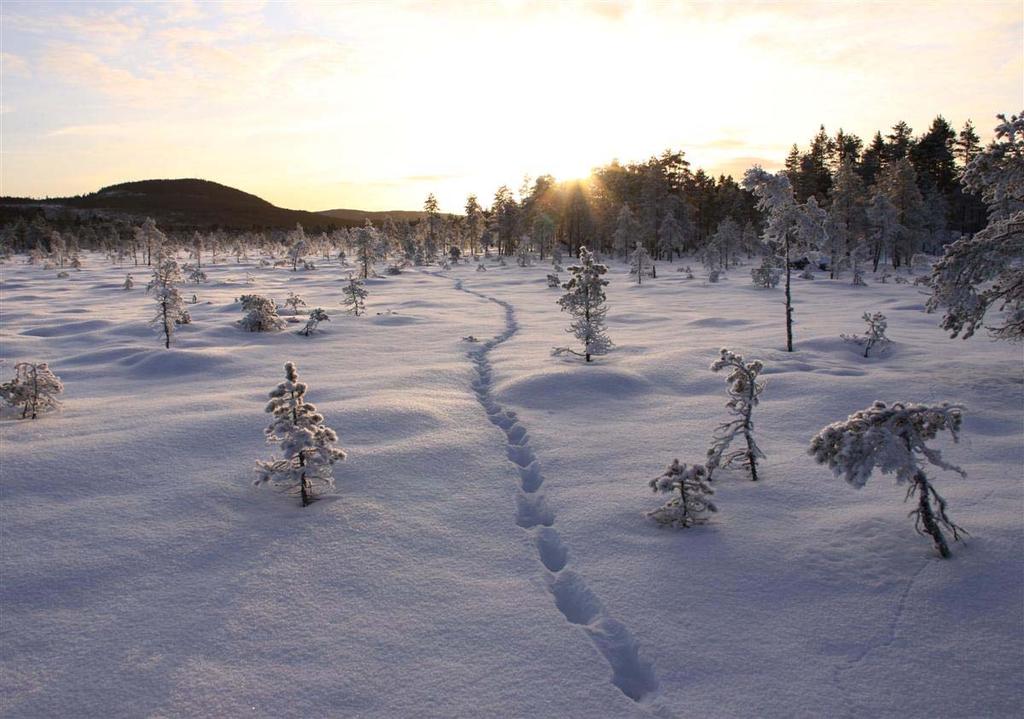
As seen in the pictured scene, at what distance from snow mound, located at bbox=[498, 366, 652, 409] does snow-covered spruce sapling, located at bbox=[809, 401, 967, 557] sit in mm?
6118

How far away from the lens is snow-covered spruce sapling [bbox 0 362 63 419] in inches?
388

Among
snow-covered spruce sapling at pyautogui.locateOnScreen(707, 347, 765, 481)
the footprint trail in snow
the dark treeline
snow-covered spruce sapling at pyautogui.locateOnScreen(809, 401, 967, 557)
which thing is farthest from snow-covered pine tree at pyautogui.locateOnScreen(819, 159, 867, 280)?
snow-covered spruce sapling at pyautogui.locateOnScreen(809, 401, 967, 557)

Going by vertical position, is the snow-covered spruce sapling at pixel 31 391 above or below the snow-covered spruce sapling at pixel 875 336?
below

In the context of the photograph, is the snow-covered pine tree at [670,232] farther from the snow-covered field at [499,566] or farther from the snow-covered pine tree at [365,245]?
the snow-covered field at [499,566]

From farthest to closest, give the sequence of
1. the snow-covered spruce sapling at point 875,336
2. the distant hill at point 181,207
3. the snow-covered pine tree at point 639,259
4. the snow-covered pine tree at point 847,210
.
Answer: the distant hill at point 181,207
the snow-covered pine tree at point 847,210
the snow-covered pine tree at point 639,259
the snow-covered spruce sapling at point 875,336

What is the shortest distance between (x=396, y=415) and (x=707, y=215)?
74432 mm

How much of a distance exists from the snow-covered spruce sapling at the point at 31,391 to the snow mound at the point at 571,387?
793 centimetres

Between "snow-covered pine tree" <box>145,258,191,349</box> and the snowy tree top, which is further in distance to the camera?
"snow-covered pine tree" <box>145,258,191,349</box>

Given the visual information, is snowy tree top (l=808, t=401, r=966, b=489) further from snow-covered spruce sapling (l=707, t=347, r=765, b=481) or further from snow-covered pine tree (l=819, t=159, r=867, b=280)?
snow-covered pine tree (l=819, t=159, r=867, b=280)

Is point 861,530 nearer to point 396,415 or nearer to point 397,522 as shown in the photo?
point 397,522

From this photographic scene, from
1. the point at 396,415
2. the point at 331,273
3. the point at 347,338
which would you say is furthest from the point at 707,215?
the point at 396,415

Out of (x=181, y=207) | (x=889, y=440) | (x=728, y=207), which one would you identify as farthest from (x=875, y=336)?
(x=181, y=207)

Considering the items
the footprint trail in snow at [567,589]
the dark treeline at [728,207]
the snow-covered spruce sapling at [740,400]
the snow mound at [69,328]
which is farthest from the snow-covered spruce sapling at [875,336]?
the dark treeline at [728,207]

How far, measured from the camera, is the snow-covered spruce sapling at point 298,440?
644cm
